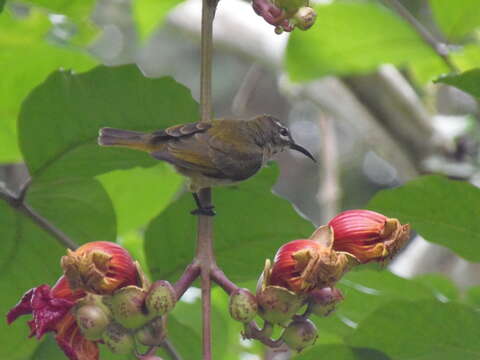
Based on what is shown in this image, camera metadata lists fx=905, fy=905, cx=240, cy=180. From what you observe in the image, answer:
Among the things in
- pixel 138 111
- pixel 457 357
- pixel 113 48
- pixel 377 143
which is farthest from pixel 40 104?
pixel 113 48

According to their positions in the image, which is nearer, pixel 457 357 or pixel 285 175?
pixel 457 357

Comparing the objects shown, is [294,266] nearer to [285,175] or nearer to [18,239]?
[18,239]

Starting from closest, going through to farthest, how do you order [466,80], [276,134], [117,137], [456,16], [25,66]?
[466,80]
[117,137]
[25,66]
[276,134]
[456,16]

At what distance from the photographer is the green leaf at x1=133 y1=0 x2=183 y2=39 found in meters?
2.39

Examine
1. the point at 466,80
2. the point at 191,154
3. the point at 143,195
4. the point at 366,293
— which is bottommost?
the point at 143,195

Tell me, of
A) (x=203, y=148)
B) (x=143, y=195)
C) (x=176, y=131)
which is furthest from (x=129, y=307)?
(x=143, y=195)

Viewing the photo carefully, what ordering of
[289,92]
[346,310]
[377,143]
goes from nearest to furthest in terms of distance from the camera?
[346,310] < [377,143] < [289,92]

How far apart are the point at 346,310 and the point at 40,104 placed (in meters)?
0.70

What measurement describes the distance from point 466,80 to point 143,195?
100cm

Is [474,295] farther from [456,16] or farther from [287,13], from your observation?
[287,13]

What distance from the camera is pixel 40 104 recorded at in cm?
157

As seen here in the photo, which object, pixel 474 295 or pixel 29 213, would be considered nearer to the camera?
pixel 29 213

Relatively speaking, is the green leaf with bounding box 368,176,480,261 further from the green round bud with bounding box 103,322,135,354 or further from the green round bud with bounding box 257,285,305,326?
the green round bud with bounding box 103,322,135,354

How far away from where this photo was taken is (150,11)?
243cm
